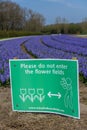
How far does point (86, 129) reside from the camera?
5.21 metres

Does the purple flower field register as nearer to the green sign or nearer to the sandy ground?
the sandy ground

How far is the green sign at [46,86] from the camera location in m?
5.35

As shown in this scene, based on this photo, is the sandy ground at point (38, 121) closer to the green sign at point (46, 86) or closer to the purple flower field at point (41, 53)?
the green sign at point (46, 86)

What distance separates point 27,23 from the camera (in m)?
126

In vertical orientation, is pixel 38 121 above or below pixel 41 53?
above

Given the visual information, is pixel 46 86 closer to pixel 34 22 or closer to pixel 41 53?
pixel 41 53

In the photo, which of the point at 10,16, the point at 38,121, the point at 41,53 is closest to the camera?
the point at 38,121

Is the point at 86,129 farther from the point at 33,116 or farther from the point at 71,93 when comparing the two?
the point at 33,116

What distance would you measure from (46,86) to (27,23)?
399ft

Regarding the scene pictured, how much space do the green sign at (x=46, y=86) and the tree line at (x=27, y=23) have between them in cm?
9820

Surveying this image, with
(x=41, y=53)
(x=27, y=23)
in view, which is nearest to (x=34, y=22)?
(x=27, y=23)

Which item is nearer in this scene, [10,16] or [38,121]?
[38,121]

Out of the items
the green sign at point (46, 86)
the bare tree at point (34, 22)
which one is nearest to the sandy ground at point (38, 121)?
the green sign at point (46, 86)

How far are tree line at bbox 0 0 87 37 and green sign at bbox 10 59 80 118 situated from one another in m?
98.2
